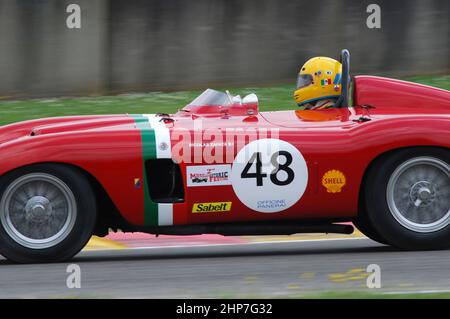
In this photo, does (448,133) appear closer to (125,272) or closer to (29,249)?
(125,272)

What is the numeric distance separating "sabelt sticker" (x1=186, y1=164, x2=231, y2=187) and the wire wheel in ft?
2.86

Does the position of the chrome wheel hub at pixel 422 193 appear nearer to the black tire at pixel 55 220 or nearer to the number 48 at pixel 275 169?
the number 48 at pixel 275 169

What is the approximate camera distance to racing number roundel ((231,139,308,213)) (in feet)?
27.5

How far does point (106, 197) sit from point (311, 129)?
1.64 m

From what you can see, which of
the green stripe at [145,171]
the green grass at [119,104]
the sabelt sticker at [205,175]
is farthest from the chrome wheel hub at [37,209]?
the green grass at [119,104]

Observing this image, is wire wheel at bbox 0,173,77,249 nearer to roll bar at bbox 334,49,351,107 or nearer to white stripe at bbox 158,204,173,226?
white stripe at bbox 158,204,173,226

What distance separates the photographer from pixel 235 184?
838 centimetres

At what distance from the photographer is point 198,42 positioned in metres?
16.8

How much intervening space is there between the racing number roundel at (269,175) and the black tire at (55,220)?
1.11 metres

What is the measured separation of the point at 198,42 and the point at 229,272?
9.27 meters
